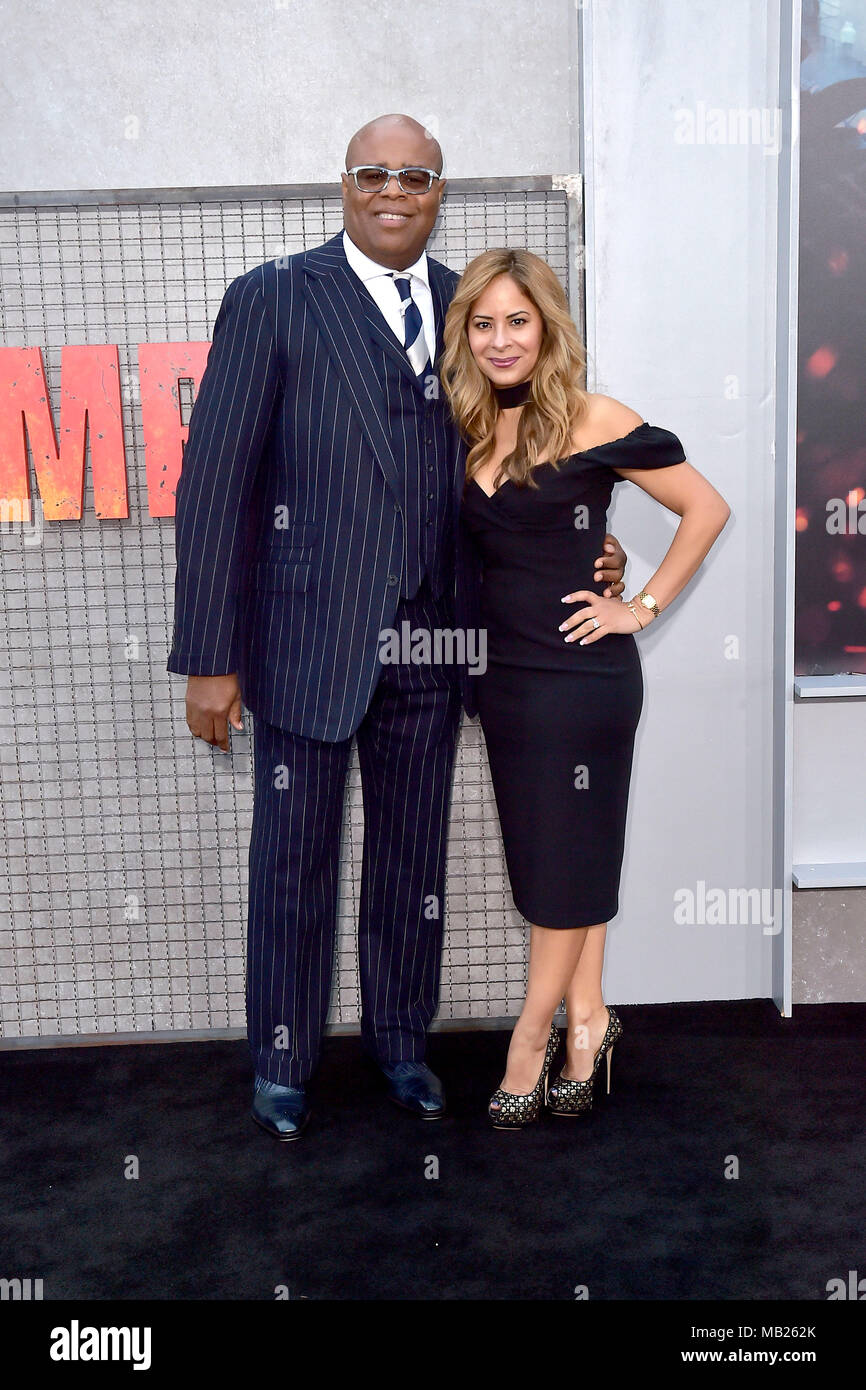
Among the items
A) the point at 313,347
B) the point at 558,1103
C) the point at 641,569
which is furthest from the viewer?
the point at 641,569

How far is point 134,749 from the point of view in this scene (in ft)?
9.30

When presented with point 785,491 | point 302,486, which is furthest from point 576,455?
point 785,491

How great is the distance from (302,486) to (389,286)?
1.42 ft

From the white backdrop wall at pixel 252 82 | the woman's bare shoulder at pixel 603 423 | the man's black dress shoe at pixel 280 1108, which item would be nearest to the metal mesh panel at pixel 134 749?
the white backdrop wall at pixel 252 82

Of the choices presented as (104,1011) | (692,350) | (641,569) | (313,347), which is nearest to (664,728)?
(641,569)

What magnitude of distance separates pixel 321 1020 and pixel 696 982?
103 cm

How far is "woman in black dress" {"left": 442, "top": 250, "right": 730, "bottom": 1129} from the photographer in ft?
7.03

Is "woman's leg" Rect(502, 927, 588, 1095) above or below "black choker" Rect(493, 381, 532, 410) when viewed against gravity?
below

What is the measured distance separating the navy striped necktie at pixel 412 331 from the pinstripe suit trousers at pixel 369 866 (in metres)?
0.44

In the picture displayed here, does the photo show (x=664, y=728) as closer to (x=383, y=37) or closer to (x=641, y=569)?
(x=641, y=569)

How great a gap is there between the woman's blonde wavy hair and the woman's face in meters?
0.01

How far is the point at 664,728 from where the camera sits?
2881 millimetres

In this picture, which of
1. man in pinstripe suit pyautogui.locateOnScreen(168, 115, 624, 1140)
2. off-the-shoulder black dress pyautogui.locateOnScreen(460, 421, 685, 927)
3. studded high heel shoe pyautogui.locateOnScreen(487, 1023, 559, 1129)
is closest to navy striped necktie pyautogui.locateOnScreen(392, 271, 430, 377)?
man in pinstripe suit pyautogui.locateOnScreen(168, 115, 624, 1140)

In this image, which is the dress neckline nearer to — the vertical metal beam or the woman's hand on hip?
the woman's hand on hip
